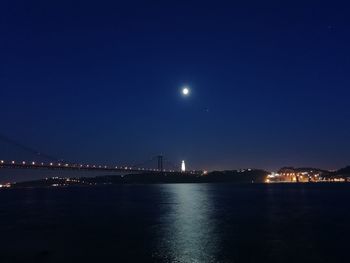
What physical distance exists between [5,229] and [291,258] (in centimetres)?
2481

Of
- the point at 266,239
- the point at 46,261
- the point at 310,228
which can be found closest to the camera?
the point at 46,261

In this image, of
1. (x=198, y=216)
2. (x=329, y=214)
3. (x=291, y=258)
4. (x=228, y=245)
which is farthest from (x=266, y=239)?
(x=329, y=214)

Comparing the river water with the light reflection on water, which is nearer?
the river water

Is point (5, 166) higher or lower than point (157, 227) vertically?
higher

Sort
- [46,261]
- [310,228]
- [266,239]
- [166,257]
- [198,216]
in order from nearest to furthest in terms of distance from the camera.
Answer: [46,261] < [166,257] < [266,239] < [310,228] < [198,216]

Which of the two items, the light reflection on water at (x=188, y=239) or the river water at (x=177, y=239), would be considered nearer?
the river water at (x=177, y=239)

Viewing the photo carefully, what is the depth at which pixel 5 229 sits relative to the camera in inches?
1458

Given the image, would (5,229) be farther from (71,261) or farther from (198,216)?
(198,216)

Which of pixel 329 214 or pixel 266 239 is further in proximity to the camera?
pixel 329 214

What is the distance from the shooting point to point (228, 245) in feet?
93.6

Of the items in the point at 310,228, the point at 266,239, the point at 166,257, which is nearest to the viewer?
the point at 166,257

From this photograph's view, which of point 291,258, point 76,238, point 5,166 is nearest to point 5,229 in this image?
point 76,238

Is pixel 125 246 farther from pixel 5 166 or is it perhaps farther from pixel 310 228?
pixel 5 166

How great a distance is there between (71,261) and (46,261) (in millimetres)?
1340
